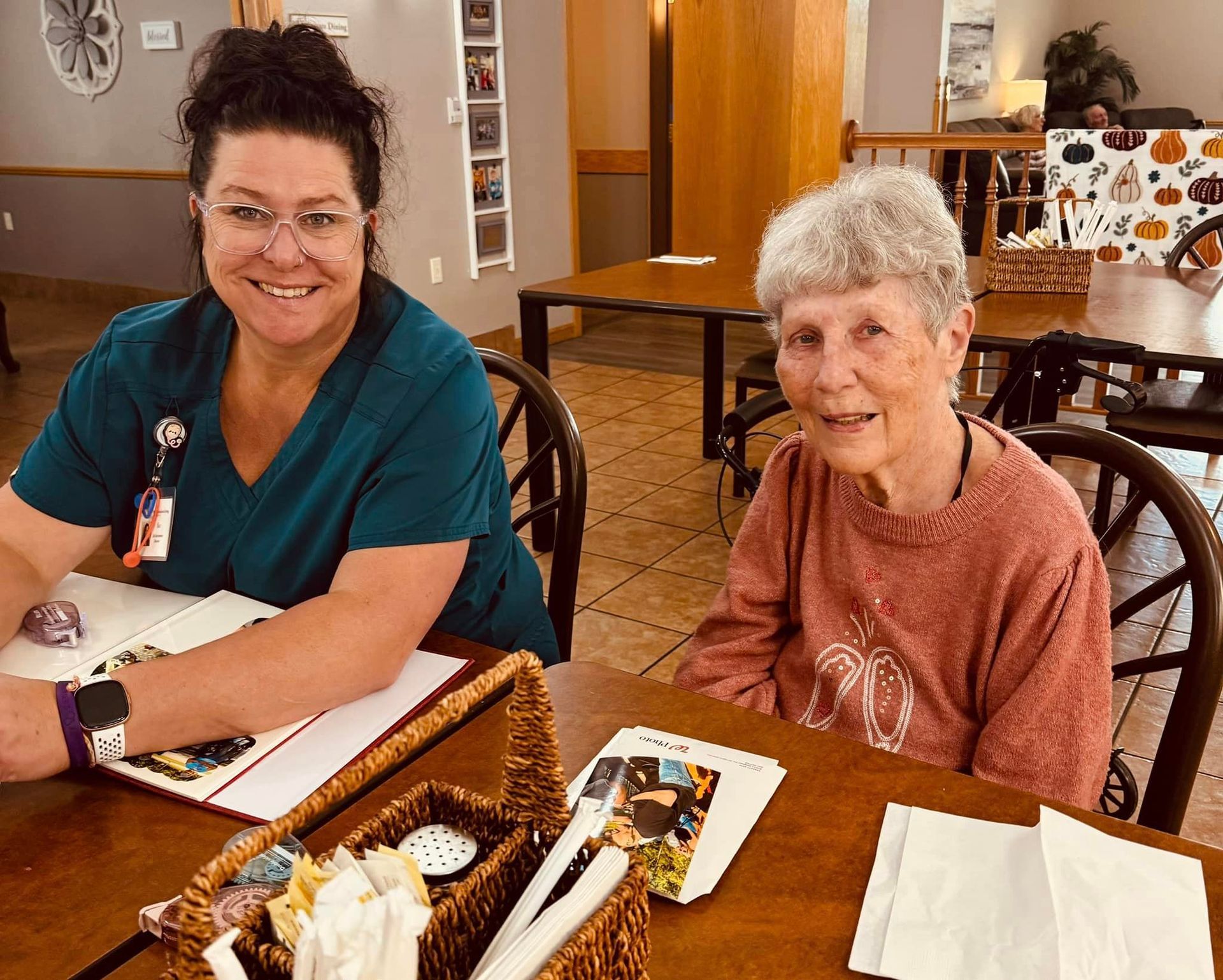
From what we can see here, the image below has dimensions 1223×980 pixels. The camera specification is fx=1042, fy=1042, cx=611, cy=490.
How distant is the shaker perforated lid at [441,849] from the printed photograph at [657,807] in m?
0.14

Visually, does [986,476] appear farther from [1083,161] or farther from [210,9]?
[210,9]

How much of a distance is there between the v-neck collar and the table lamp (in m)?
10.1

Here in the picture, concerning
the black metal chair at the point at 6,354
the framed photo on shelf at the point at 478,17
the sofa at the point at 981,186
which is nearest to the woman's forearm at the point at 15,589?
the black metal chair at the point at 6,354

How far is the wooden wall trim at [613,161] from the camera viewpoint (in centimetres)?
683

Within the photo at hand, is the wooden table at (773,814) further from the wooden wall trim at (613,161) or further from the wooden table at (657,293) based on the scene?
the wooden wall trim at (613,161)

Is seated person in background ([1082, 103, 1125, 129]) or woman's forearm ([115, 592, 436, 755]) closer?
woman's forearm ([115, 592, 436, 755])

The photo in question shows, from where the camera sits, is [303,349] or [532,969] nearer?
[532,969]

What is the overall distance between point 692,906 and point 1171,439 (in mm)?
2324

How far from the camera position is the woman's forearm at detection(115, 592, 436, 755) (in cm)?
97

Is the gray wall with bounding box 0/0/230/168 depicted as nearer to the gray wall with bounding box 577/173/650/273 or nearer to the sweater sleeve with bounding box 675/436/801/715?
the gray wall with bounding box 577/173/650/273

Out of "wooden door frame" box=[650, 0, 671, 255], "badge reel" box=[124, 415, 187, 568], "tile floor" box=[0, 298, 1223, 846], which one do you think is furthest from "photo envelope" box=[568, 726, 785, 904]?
"wooden door frame" box=[650, 0, 671, 255]

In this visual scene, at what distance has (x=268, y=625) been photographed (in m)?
1.06

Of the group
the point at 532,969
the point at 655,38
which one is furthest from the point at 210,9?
the point at 532,969

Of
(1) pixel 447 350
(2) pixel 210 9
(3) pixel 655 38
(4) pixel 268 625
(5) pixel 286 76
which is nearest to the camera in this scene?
(4) pixel 268 625
